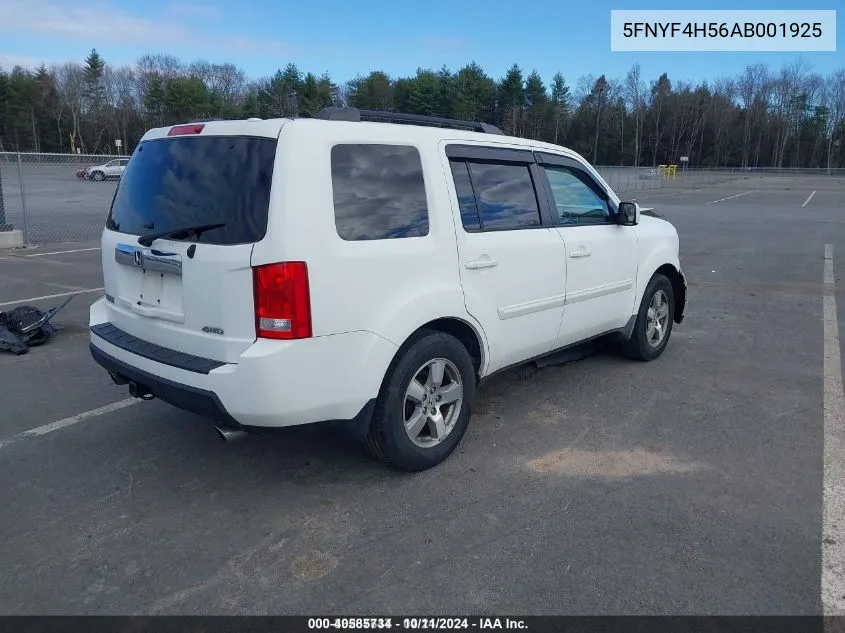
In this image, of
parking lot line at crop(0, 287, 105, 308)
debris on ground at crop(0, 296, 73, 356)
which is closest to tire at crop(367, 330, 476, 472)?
debris on ground at crop(0, 296, 73, 356)

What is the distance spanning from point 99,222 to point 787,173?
300 feet

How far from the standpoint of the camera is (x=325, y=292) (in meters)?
3.07

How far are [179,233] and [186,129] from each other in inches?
24.7

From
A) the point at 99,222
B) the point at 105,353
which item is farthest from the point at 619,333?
the point at 99,222

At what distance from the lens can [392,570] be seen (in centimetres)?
285

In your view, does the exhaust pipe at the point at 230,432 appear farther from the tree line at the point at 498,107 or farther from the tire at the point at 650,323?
the tree line at the point at 498,107

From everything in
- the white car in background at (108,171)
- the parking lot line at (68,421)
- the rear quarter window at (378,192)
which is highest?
the white car in background at (108,171)

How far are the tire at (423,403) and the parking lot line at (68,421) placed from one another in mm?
2252

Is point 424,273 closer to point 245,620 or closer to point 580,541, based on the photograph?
point 580,541

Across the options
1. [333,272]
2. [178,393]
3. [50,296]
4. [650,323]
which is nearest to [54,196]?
[50,296]

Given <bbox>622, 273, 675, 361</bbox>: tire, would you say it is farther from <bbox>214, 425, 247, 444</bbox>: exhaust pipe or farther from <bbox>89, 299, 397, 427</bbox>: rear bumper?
<bbox>214, 425, 247, 444</bbox>: exhaust pipe

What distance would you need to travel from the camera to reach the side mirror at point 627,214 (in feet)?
16.9

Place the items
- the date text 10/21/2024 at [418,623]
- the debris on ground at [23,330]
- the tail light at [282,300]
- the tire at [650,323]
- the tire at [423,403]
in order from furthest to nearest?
1. the debris on ground at [23,330]
2. the tire at [650,323]
3. the tire at [423,403]
4. the tail light at [282,300]
5. the date text 10/21/2024 at [418,623]

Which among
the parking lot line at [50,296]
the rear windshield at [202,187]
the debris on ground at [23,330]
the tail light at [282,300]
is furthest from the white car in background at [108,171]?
the tail light at [282,300]
